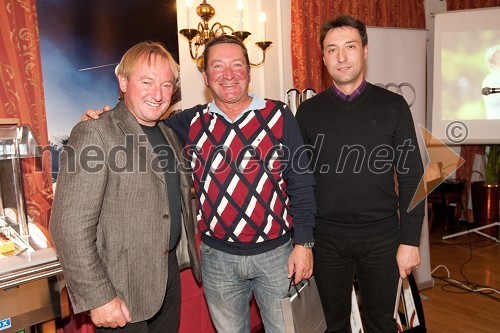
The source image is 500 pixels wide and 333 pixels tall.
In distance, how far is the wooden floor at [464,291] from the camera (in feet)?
8.68

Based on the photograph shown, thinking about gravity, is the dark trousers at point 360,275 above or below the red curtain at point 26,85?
below

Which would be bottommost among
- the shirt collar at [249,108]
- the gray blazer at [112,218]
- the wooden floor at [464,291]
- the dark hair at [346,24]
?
the wooden floor at [464,291]

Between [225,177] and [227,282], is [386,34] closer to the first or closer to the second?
[225,177]

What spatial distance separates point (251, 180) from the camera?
153 cm

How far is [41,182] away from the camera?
2.04 meters

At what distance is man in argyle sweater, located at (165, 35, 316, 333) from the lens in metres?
1.54

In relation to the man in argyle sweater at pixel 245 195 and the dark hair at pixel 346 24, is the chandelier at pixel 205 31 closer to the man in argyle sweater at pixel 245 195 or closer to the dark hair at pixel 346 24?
the dark hair at pixel 346 24

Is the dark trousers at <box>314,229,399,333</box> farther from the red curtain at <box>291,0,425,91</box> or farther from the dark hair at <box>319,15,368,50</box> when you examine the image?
the red curtain at <box>291,0,425,91</box>

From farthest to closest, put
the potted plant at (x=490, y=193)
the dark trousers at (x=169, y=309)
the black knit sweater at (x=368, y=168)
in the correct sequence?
the potted plant at (x=490, y=193), the black knit sweater at (x=368, y=168), the dark trousers at (x=169, y=309)

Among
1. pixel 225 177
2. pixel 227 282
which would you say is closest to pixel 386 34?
pixel 225 177

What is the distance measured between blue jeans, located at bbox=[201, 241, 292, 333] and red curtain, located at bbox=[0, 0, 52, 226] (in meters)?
0.95

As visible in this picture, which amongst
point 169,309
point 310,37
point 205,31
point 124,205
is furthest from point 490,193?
point 124,205

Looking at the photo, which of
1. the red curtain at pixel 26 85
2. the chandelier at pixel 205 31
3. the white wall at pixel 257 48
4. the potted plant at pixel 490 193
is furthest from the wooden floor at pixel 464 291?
the red curtain at pixel 26 85

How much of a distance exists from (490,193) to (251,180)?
3866 millimetres
